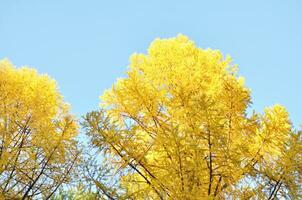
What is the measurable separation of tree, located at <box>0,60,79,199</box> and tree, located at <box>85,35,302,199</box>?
102 centimetres

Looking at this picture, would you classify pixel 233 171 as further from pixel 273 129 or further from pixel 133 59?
pixel 133 59

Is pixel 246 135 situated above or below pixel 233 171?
above

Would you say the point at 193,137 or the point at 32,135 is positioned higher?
the point at 32,135

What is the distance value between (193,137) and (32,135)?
3825mm

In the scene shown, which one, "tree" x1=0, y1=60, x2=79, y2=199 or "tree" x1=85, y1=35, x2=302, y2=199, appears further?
"tree" x1=0, y1=60, x2=79, y2=199

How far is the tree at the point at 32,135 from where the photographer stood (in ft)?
23.1

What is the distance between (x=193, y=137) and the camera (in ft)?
19.0

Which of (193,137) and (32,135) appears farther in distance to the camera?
(32,135)

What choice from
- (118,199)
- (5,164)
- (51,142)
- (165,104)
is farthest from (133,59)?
(118,199)

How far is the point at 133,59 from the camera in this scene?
8406mm

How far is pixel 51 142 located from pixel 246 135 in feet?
10.3

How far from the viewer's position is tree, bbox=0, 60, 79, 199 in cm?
703

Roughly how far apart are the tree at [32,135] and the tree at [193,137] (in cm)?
102

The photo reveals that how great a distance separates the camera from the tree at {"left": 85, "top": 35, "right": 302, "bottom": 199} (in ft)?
17.4
